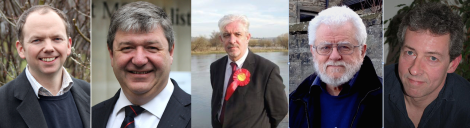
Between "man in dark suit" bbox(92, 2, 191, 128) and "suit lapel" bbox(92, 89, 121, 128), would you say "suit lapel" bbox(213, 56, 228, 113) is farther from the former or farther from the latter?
"suit lapel" bbox(92, 89, 121, 128)

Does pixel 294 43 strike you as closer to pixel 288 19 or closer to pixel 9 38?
pixel 288 19

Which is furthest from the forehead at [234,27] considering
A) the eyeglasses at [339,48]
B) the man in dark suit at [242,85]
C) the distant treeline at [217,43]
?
the eyeglasses at [339,48]

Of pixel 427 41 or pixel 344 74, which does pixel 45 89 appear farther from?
pixel 427 41

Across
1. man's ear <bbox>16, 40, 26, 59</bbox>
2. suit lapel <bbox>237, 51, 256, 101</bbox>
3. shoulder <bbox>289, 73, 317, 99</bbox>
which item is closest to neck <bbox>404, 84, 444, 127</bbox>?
shoulder <bbox>289, 73, 317, 99</bbox>

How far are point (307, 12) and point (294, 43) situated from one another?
1.38ft

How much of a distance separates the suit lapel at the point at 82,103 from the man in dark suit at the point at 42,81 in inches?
0.5

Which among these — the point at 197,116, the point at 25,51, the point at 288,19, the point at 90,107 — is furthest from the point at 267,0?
the point at 25,51

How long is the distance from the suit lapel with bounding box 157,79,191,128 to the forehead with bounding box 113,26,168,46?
0.55 m

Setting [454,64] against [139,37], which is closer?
[139,37]

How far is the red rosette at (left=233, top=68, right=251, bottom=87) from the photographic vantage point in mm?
5617

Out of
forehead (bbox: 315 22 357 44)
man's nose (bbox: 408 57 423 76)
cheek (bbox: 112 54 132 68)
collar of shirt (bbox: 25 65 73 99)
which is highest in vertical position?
forehead (bbox: 315 22 357 44)

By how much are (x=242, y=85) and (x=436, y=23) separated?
2.58m

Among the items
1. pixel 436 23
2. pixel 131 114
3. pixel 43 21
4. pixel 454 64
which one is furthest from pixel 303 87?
pixel 43 21

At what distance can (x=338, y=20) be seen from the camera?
18.6 feet
